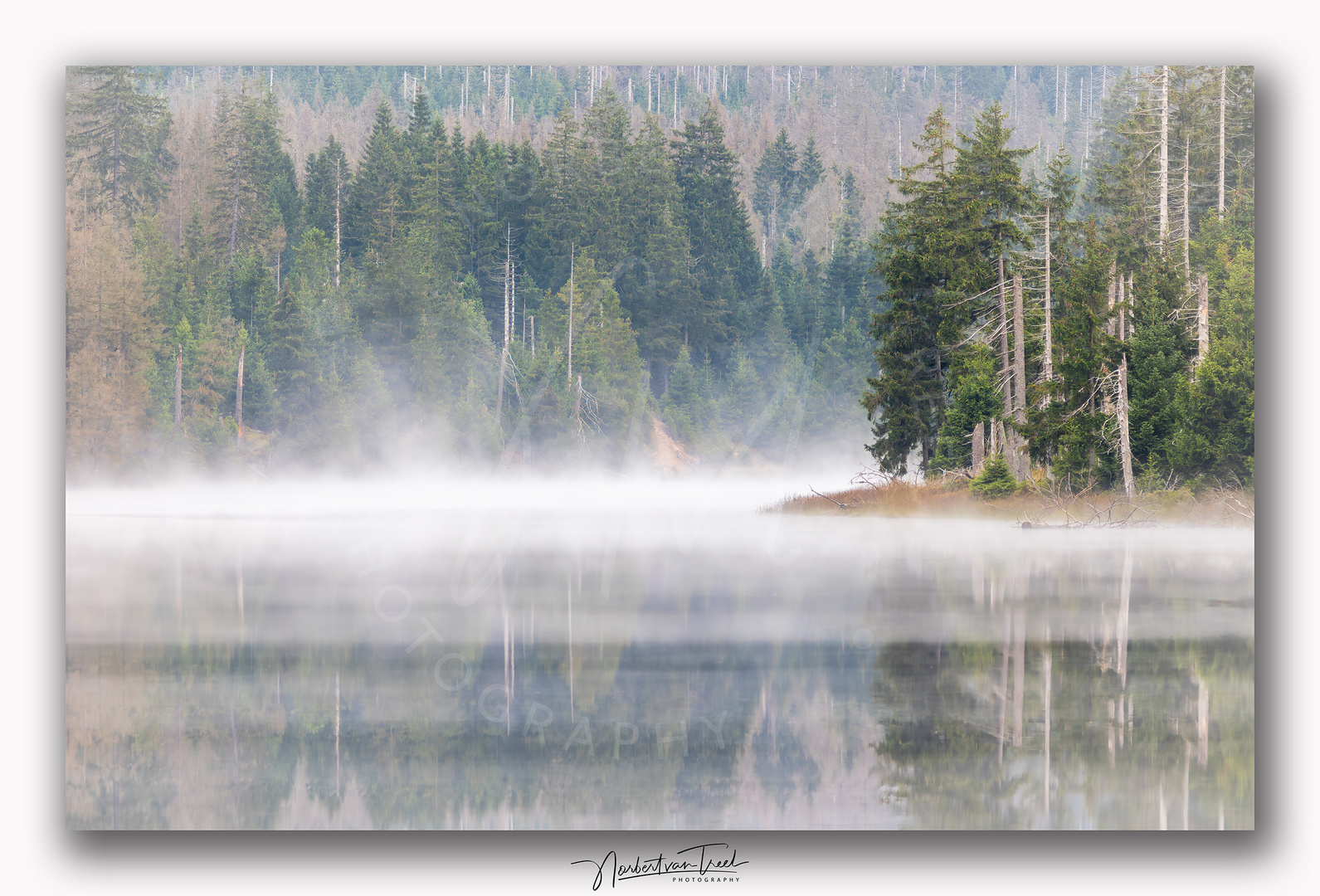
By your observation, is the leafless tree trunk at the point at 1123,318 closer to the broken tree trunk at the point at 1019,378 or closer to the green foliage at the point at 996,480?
the broken tree trunk at the point at 1019,378

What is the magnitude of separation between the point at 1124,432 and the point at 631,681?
250 inches

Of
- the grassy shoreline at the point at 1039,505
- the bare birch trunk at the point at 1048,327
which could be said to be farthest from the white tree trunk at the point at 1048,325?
the grassy shoreline at the point at 1039,505

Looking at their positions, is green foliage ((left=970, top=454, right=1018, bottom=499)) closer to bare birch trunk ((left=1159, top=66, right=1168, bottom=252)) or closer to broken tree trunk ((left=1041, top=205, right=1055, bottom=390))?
broken tree trunk ((left=1041, top=205, right=1055, bottom=390))

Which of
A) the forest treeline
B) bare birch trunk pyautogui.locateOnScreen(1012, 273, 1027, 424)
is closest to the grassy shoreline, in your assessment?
the forest treeline

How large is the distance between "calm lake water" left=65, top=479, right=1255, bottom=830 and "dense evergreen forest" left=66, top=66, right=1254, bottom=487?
4.10 ft

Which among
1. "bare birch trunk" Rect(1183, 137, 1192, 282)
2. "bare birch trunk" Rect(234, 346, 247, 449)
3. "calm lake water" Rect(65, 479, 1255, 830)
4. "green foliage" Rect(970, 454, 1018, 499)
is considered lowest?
"calm lake water" Rect(65, 479, 1255, 830)

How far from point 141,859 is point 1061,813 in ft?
22.2

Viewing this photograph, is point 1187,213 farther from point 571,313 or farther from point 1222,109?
point 571,313

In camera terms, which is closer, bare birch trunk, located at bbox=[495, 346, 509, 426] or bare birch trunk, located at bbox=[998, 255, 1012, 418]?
bare birch trunk, located at bbox=[998, 255, 1012, 418]

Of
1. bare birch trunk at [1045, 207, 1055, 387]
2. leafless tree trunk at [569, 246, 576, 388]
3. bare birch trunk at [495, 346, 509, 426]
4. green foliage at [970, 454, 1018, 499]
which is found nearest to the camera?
green foliage at [970, 454, 1018, 499]

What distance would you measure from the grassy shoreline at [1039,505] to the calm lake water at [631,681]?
0.20 meters

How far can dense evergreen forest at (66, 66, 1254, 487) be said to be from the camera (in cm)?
1082

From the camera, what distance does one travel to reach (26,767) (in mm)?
9219

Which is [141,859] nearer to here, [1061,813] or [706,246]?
[1061,813]
